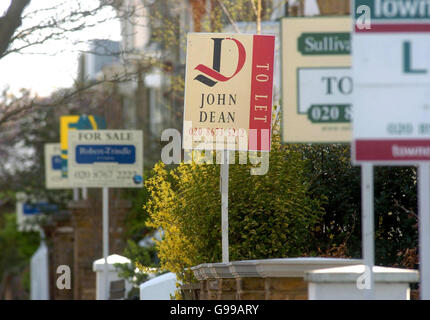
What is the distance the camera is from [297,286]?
32.4 feet

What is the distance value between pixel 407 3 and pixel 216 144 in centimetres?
532

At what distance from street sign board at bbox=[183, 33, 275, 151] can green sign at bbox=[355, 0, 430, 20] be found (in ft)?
16.7

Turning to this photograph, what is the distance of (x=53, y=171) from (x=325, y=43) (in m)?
24.7

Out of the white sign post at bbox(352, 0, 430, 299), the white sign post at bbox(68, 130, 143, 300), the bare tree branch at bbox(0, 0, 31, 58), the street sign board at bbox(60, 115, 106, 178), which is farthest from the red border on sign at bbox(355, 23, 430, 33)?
the street sign board at bbox(60, 115, 106, 178)

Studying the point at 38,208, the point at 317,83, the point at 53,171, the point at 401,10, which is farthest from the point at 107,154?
the point at 38,208

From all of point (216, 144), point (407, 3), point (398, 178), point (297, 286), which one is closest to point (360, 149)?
point (407, 3)

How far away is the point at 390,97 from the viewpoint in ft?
23.3

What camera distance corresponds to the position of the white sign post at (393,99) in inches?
279

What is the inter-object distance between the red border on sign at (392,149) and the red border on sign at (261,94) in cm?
516

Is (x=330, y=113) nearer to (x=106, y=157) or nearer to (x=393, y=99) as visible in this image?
(x=393, y=99)

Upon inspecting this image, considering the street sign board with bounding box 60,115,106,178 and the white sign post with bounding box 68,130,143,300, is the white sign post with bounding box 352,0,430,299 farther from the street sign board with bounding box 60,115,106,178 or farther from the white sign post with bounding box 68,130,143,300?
the street sign board with bounding box 60,115,106,178

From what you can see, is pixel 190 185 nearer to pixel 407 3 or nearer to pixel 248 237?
pixel 248 237

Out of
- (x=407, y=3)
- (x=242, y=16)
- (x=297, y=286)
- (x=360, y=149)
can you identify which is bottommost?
(x=297, y=286)

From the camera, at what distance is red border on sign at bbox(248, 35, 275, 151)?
40.5 ft
